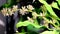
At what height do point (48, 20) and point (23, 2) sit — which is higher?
point (23, 2)

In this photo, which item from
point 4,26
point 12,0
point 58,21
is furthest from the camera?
point 4,26

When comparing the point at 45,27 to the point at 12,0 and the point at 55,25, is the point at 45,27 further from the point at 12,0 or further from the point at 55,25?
the point at 12,0

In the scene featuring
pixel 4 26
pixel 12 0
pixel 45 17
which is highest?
pixel 12 0

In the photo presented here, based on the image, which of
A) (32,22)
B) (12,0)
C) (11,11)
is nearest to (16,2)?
(12,0)

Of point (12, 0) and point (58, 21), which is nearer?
point (58, 21)

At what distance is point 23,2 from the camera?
1.26 metres

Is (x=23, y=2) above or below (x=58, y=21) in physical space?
above

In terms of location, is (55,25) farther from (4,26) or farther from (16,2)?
(4,26)

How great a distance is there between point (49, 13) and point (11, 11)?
0.25 m

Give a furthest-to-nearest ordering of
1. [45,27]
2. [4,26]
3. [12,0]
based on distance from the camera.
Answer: [4,26], [12,0], [45,27]

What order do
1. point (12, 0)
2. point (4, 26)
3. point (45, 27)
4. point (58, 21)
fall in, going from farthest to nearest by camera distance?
1. point (4, 26)
2. point (12, 0)
3. point (58, 21)
4. point (45, 27)

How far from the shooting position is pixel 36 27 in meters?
1.00

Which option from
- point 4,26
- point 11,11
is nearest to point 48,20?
point 11,11

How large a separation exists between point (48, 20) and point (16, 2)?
293 mm
